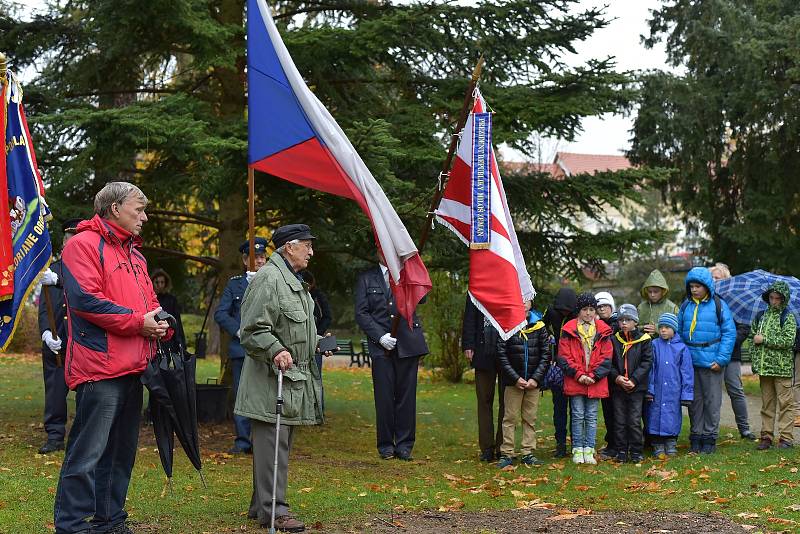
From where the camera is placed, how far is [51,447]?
34.0ft

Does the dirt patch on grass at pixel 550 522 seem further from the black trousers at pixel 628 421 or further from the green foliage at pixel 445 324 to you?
the green foliage at pixel 445 324

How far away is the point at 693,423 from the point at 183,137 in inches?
250

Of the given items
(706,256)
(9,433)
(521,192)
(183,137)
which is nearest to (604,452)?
(521,192)

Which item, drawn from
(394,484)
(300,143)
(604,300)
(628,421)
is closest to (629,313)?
(604,300)

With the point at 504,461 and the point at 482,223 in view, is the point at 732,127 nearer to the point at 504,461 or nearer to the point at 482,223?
the point at 504,461

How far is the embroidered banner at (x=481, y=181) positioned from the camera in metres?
9.36

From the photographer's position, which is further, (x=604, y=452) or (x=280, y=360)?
(x=604, y=452)

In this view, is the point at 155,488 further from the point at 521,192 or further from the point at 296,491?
the point at 521,192

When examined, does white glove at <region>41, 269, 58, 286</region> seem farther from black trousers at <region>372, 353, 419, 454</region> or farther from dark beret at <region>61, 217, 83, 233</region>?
black trousers at <region>372, 353, 419, 454</region>

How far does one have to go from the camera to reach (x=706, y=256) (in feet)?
94.3

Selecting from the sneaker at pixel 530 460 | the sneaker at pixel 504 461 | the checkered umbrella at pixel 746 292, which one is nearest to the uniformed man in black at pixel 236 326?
the sneaker at pixel 504 461

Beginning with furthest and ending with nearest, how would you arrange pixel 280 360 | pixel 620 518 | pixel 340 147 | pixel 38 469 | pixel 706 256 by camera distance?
pixel 706 256 → pixel 38 469 → pixel 340 147 → pixel 620 518 → pixel 280 360

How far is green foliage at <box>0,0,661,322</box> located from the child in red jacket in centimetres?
216

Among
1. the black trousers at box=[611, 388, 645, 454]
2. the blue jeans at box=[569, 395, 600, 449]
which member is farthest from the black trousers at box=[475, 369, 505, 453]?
the black trousers at box=[611, 388, 645, 454]
